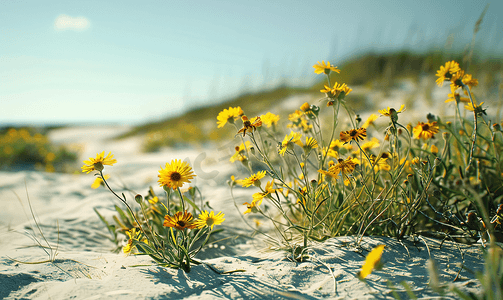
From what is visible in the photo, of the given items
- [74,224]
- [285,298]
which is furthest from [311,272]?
[74,224]

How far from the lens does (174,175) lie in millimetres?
1127

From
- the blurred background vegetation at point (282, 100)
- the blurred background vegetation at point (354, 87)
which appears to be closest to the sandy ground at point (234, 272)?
the blurred background vegetation at point (282, 100)

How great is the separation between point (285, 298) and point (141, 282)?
1.89 ft

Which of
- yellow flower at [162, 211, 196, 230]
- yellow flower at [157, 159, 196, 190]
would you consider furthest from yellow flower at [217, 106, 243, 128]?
yellow flower at [162, 211, 196, 230]

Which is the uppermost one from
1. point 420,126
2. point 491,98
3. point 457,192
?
point 491,98

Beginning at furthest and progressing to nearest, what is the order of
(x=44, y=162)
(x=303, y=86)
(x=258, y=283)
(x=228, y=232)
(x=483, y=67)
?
1. (x=303, y=86)
2. (x=483, y=67)
3. (x=44, y=162)
4. (x=228, y=232)
5. (x=258, y=283)

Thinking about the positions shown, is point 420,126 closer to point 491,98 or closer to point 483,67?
point 491,98

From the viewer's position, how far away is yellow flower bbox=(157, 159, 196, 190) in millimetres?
1111

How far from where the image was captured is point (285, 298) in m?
0.98

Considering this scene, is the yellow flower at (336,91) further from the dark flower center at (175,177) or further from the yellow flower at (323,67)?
the dark flower center at (175,177)

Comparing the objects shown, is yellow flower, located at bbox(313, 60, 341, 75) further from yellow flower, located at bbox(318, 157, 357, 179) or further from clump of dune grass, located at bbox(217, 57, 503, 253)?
yellow flower, located at bbox(318, 157, 357, 179)

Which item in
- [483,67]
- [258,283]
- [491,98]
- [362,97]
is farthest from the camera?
[362,97]

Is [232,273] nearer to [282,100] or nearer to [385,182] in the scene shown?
[385,182]

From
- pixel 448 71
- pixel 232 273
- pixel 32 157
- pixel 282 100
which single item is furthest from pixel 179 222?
pixel 282 100
